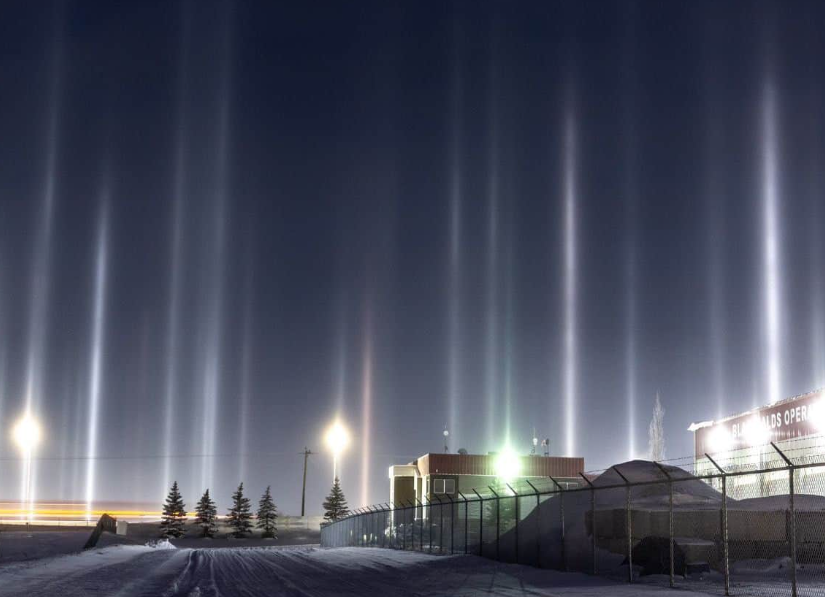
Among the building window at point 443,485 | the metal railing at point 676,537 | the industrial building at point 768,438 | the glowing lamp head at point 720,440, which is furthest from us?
the building window at point 443,485

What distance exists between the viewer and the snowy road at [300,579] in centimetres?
2281

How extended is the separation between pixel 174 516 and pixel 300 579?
90.1m

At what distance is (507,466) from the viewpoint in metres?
83.2

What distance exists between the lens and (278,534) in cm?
10531

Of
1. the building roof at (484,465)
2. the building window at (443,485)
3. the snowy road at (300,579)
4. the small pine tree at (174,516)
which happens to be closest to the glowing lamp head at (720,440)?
the building roof at (484,465)

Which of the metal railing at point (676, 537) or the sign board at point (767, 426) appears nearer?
the metal railing at point (676, 537)

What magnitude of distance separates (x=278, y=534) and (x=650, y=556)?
82464 millimetres

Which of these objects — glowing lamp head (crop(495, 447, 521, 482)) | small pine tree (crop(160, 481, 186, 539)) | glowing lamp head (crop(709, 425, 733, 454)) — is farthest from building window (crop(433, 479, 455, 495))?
small pine tree (crop(160, 481, 186, 539))

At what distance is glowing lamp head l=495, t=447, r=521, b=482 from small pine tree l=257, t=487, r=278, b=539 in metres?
32.1

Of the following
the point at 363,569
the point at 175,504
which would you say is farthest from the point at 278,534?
the point at 363,569

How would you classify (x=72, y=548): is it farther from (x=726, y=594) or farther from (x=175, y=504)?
(x=175, y=504)

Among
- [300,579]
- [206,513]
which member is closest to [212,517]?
[206,513]

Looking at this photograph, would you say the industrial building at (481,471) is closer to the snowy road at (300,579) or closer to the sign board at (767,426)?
the sign board at (767,426)

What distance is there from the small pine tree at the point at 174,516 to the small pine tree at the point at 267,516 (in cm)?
898
